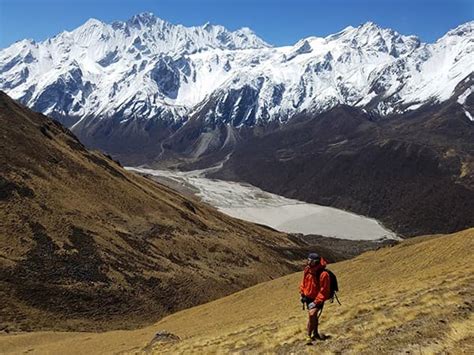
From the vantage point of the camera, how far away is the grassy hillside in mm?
23375

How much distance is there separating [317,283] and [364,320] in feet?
15.6

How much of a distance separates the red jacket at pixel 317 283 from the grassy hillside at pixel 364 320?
229cm

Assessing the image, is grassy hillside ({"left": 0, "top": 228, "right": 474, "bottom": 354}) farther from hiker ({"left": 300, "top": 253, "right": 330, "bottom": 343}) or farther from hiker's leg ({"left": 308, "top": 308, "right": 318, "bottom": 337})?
hiker ({"left": 300, "top": 253, "right": 330, "bottom": 343})

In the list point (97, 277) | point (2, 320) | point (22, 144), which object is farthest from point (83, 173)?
point (2, 320)

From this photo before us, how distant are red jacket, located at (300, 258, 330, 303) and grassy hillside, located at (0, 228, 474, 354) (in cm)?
229

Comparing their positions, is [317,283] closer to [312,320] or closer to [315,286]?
[315,286]

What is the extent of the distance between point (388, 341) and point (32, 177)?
92.8 meters

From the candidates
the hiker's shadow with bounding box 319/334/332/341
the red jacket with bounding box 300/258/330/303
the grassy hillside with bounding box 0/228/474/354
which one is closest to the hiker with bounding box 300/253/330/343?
the red jacket with bounding box 300/258/330/303

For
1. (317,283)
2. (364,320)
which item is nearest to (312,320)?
(317,283)

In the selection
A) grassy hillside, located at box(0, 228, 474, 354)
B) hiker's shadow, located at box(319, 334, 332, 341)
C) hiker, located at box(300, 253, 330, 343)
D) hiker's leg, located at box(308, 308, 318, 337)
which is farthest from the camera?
hiker's shadow, located at box(319, 334, 332, 341)

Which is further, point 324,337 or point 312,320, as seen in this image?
point 324,337

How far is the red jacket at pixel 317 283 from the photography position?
78.6 ft

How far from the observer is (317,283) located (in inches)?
955


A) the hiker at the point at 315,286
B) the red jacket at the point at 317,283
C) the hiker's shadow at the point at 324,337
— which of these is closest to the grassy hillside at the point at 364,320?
the hiker's shadow at the point at 324,337
